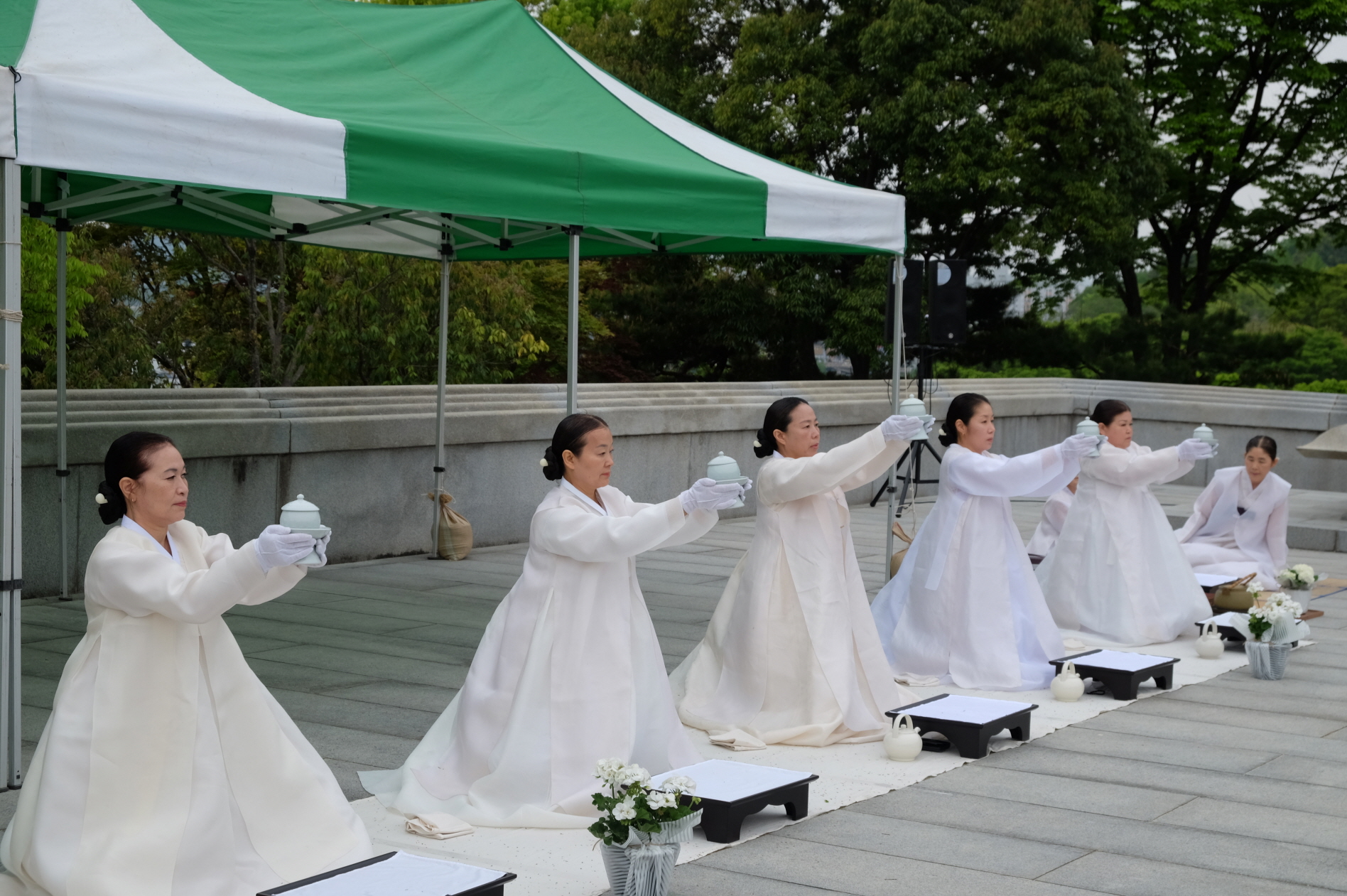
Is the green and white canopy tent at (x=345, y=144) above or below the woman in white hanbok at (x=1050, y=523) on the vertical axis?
above

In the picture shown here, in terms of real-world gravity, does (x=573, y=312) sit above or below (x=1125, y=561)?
above

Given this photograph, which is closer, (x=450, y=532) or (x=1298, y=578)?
(x=1298, y=578)

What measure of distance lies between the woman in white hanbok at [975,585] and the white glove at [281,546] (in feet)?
14.0

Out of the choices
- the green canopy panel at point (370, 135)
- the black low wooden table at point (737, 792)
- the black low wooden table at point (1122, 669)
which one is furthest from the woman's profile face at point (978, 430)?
the black low wooden table at point (737, 792)

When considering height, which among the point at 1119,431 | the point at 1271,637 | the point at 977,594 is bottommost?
the point at 1271,637

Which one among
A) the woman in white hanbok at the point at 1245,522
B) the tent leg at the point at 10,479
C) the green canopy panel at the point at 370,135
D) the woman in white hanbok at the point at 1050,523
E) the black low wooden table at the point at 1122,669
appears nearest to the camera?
the tent leg at the point at 10,479

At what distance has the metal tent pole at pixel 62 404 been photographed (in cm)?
815

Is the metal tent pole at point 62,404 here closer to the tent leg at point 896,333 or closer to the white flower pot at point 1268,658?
the tent leg at point 896,333

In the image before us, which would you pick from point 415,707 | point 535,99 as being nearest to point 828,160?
point 535,99

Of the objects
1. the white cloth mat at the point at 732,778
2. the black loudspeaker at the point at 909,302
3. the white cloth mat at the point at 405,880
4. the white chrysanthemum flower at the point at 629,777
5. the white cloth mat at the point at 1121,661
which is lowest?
the white cloth mat at the point at 732,778

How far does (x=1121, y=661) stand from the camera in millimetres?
7074

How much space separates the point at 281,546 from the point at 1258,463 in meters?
7.90

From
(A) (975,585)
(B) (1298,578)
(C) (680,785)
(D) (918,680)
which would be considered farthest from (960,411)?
(C) (680,785)

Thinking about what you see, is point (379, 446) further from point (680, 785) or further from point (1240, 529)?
point (680, 785)
